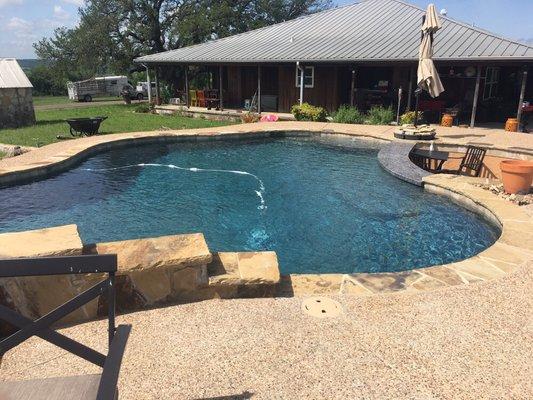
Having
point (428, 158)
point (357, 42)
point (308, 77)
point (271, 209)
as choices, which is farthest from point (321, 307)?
point (308, 77)

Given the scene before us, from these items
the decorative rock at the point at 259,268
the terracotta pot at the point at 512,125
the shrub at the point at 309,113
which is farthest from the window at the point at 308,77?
the decorative rock at the point at 259,268

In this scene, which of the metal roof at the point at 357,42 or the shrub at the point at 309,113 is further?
the shrub at the point at 309,113

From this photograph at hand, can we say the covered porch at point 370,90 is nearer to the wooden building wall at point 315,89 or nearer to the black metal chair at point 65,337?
the wooden building wall at point 315,89

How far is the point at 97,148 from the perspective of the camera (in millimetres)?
14055

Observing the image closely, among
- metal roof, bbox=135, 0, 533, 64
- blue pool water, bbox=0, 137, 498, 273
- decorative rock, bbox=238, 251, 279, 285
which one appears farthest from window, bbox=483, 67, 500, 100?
decorative rock, bbox=238, 251, 279, 285

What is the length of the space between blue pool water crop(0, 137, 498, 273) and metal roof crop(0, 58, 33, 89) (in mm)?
8299

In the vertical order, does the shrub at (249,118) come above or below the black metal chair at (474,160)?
above

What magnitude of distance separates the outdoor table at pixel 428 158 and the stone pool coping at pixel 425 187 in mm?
664

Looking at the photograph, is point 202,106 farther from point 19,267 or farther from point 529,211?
point 19,267

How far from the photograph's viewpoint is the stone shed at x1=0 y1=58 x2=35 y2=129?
728 inches

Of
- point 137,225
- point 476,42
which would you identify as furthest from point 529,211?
point 476,42

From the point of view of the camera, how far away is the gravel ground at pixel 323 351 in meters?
3.27

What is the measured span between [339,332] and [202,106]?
22425 millimetres

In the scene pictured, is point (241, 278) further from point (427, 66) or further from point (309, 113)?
point (309, 113)
